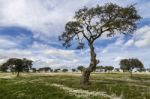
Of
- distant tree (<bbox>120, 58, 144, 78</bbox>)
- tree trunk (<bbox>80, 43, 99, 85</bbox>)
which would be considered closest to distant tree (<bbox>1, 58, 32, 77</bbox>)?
distant tree (<bbox>120, 58, 144, 78</bbox>)

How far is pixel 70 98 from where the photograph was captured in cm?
3600

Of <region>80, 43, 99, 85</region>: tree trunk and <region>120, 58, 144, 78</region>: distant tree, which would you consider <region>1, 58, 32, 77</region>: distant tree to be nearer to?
<region>120, 58, 144, 78</region>: distant tree

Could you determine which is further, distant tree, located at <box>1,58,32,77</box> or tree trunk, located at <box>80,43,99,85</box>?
distant tree, located at <box>1,58,32,77</box>

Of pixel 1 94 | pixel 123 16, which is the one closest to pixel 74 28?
pixel 123 16

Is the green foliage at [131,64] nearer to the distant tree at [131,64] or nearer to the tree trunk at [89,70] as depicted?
the distant tree at [131,64]

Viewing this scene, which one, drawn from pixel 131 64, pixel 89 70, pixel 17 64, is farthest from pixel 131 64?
pixel 89 70

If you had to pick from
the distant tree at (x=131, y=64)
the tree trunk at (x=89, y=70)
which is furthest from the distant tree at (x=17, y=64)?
the tree trunk at (x=89, y=70)

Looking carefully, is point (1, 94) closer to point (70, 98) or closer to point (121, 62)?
point (70, 98)

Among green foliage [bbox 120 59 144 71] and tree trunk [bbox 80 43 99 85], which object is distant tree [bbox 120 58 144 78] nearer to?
green foliage [bbox 120 59 144 71]

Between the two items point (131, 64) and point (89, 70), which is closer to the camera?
point (89, 70)

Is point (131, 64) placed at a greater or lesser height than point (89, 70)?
greater

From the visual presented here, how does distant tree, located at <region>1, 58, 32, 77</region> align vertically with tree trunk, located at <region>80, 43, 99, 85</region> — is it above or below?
above

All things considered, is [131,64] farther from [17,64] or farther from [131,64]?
[17,64]

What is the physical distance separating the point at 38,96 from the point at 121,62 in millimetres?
134404
